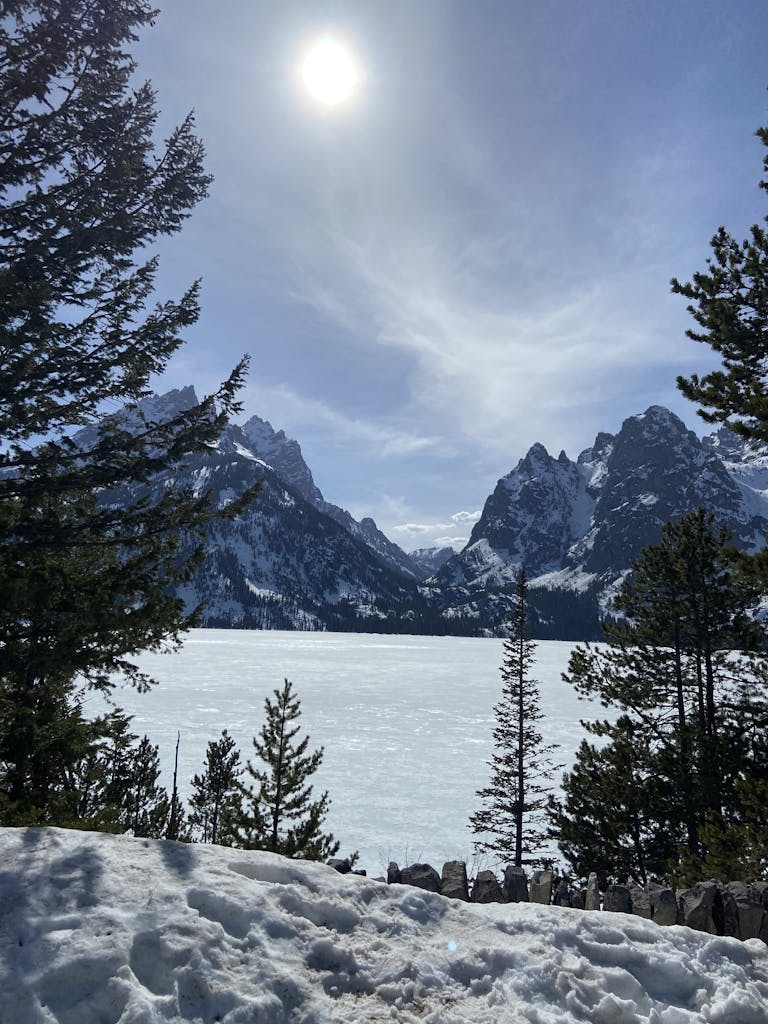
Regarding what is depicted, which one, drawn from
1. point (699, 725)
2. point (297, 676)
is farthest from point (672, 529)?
point (297, 676)

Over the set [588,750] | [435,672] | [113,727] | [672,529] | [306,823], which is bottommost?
[435,672]

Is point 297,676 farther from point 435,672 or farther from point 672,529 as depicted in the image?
point 672,529

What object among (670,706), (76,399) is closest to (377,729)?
(670,706)

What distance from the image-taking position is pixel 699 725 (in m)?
17.4

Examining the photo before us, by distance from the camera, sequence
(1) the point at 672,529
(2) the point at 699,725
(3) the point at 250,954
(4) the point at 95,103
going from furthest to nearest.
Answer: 1. (1) the point at 672,529
2. (2) the point at 699,725
3. (4) the point at 95,103
4. (3) the point at 250,954

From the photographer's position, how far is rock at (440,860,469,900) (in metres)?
5.34

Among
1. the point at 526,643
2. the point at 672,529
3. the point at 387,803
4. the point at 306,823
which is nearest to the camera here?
the point at 672,529

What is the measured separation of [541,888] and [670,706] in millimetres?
14957

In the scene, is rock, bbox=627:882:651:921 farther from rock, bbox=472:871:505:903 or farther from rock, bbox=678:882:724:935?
rock, bbox=472:871:505:903

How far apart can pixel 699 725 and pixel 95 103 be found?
65.9 ft

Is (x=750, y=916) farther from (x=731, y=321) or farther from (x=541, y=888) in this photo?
(x=731, y=321)

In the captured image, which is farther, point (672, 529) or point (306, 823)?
point (306, 823)

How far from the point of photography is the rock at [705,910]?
482 centimetres

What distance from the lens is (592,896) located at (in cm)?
514
